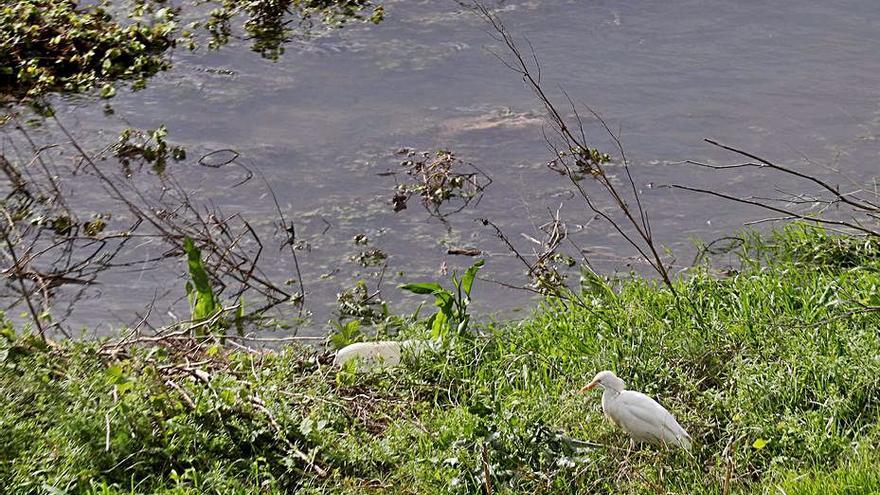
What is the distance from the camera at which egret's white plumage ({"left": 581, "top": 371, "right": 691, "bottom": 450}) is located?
421 centimetres

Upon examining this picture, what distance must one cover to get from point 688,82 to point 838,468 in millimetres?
5480

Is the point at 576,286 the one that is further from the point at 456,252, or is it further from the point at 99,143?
the point at 99,143

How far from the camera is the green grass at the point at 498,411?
4129 mm

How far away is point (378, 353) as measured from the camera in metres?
5.27

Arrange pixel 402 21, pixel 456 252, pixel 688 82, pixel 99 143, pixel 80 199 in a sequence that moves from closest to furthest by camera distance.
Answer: pixel 456 252 → pixel 80 199 → pixel 99 143 → pixel 688 82 → pixel 402 21

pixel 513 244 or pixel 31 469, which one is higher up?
pixel 31 469

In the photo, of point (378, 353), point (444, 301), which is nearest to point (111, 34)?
point (444, 301)

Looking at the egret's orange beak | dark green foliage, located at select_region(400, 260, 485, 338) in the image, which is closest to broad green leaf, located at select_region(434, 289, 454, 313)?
dark green foliage, located at select_region(400, 260, 485, 338)

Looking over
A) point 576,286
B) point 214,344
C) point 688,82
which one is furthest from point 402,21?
point 214,344

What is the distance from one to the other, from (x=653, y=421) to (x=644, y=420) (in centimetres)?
3

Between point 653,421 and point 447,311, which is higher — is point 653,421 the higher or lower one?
the higher one

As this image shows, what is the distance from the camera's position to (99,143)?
822 cm

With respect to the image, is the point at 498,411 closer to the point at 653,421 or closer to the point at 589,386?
the point at 589,386

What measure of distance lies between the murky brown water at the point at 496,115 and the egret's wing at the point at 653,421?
2018 millimetres
